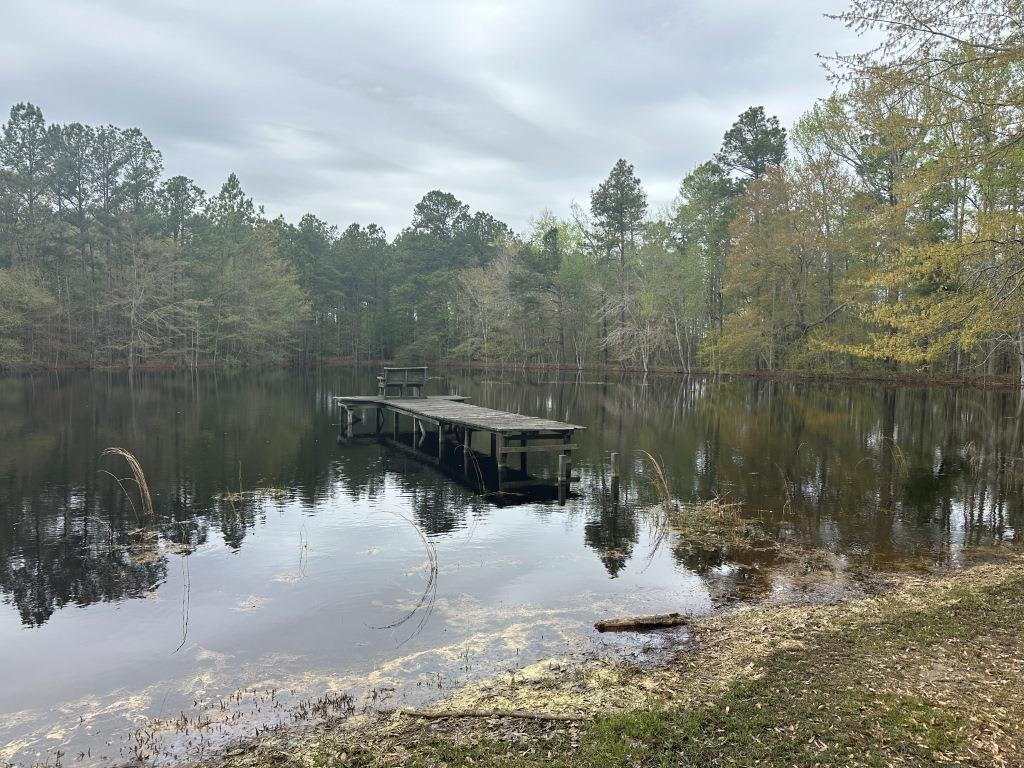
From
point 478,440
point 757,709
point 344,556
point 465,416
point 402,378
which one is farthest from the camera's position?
point 402,378

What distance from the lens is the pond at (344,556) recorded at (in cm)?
600

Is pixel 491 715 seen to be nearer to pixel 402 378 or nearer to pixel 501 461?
pixel 501 461

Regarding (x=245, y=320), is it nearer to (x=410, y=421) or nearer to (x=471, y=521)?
(x=410, y=421)

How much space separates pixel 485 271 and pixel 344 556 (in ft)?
203

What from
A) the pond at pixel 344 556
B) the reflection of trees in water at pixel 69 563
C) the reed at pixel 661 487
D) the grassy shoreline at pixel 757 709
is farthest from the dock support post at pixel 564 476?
the reflection of trees in water at pixel 69 563

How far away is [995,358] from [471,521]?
39.9m

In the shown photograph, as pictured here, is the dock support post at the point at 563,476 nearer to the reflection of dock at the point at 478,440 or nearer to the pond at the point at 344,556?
the reflection of dock at the point at 478,440

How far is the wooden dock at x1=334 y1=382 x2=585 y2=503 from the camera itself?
50.9 ft

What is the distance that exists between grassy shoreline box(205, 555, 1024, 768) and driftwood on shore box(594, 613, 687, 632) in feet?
1.51

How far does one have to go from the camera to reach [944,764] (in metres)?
4.02

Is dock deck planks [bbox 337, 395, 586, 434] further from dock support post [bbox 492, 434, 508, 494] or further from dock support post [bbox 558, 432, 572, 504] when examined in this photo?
dock support post [bbox 558, 432, 572, 504]

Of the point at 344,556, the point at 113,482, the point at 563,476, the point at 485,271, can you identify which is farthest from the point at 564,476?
the point at 485,271

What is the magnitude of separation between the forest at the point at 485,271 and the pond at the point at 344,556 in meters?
16.3

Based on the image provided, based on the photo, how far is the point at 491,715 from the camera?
200 inches
